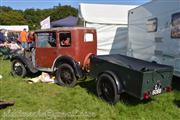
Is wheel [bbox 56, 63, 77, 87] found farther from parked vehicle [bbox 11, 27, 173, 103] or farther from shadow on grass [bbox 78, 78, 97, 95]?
shadow on grass [bbox 78, 78, 97, 95]

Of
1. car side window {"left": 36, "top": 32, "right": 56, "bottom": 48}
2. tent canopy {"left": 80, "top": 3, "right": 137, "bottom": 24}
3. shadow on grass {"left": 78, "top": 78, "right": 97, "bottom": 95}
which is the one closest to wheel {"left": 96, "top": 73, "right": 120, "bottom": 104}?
shadow on grass {"left": 78, "top": 78, "right": 97, "bottom": 95}

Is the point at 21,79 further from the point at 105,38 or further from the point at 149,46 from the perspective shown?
the point at 105,38

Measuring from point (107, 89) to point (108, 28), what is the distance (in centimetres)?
791

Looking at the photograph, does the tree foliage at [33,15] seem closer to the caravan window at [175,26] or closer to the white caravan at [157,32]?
the white caravan at [157,32]

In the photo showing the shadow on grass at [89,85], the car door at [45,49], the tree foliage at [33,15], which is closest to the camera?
the shadow on grass at [89,85]

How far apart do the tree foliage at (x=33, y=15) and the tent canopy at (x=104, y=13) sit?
5277cm

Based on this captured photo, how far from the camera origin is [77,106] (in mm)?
6520

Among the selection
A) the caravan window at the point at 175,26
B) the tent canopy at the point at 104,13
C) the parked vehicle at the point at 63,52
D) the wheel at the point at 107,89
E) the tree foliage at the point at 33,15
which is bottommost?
the wheel at the point at 107,89

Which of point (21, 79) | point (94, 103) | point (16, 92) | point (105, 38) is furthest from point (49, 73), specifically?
point (105, 38)

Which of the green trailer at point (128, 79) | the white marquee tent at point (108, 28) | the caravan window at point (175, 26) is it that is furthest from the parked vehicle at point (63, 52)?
the white marquee tent at point (108, 28)

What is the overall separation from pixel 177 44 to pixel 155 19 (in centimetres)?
146

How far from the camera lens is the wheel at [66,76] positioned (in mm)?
8250

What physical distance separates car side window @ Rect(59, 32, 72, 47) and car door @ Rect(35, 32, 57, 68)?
24 centimetres

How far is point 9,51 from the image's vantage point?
15.7 meters
